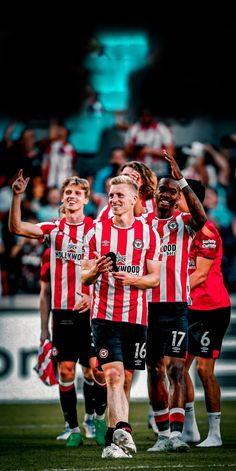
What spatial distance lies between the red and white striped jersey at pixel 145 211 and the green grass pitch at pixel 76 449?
1.82m

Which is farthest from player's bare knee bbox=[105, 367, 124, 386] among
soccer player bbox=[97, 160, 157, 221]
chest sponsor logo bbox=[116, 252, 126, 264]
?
soccer player bbox=[97, 160, 157, 221]

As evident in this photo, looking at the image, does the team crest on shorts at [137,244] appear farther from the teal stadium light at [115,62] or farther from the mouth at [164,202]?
the teal stadium light at [115,62]

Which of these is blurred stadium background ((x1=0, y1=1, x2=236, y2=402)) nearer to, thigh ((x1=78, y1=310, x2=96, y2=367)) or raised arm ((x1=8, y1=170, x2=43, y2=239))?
thigh ((x1=78, y1=310, x2=96, y2=367))

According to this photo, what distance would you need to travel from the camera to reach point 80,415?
11.6 meters

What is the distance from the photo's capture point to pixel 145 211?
29.8 feet

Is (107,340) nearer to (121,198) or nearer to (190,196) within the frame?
(121,198)

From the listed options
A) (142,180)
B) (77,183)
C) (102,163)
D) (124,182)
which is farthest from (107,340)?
(102,163)

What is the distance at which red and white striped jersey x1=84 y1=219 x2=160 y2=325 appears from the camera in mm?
7730

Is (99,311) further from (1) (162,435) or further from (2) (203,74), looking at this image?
(2) (203,74)

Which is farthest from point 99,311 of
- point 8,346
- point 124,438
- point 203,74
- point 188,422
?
point 203,74

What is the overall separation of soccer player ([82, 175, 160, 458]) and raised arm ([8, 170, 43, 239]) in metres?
0.70

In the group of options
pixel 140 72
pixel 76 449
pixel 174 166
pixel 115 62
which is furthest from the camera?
pixel 115 62

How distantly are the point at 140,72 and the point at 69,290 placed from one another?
1035cm

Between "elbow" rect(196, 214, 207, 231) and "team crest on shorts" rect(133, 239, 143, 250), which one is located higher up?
"elbow" rect(196, 214, 207, 231)
